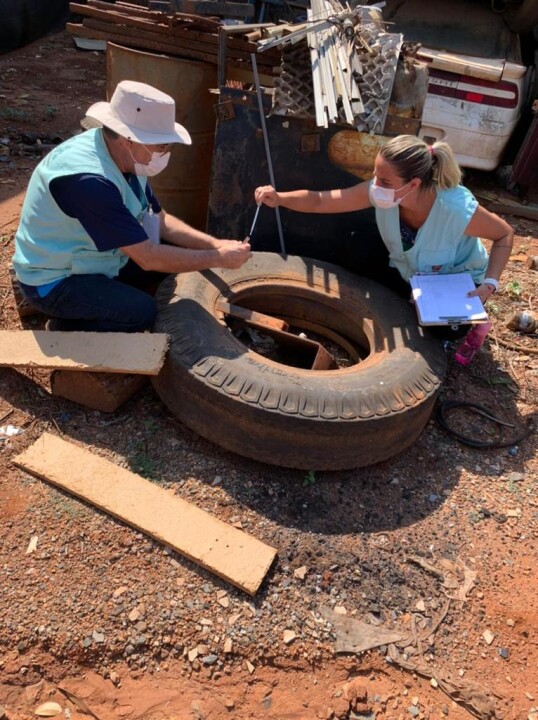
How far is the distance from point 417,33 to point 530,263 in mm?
2749

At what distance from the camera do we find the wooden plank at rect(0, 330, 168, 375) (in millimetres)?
3039

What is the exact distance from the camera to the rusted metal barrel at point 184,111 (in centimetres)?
422

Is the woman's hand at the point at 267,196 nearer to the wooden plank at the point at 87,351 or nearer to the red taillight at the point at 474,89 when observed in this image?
the wooden plank at the point at 87,351

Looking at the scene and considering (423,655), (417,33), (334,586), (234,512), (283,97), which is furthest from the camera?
(417,33)

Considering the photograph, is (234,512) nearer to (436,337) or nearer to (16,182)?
(436,337)

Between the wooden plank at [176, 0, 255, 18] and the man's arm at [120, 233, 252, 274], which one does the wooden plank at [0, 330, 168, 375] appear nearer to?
the man's arm at [120, 233, 252, 274]

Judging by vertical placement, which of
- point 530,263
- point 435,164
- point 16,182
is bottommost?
point 16,182

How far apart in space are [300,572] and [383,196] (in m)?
2.04

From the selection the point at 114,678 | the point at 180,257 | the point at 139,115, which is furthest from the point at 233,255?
the point at 114,678

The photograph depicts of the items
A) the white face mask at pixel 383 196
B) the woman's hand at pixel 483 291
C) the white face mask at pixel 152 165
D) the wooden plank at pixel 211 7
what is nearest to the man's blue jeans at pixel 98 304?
the white face mask at pixel 152 165

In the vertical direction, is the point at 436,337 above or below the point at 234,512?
above

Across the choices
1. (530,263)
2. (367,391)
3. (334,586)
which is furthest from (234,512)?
(530,263)

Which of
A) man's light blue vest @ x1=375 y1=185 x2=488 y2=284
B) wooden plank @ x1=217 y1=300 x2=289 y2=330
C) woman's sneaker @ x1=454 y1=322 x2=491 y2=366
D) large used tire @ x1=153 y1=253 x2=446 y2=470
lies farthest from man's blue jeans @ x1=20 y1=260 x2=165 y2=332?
woman's sneaker @ x1=454 y1=322 x2=491 y2=366

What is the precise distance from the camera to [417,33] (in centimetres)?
629
